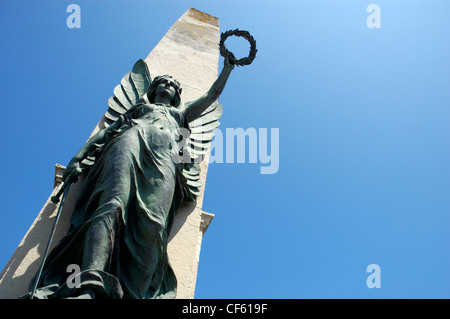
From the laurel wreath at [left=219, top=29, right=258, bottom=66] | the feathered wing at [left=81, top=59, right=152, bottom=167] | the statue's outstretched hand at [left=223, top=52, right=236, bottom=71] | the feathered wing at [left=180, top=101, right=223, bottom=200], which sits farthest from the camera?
the feathered wing at [left=81, top=59, right=152, bottom=167]

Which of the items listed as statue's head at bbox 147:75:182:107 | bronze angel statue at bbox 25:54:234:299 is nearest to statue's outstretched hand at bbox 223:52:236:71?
statue's head at bbox 147:75:182:107

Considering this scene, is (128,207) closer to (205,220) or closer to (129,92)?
(205,220)

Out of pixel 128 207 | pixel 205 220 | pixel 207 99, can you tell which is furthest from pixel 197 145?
pixel 128 207

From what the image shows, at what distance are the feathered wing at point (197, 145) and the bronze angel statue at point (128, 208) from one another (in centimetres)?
2

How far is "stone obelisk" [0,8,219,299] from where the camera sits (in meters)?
5.40

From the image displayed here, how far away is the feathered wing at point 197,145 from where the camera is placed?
6788 millimetres

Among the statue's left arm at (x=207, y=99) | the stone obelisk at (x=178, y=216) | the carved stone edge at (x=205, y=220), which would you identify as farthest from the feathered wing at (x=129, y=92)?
the carved stone edge at (x=205, y=220)

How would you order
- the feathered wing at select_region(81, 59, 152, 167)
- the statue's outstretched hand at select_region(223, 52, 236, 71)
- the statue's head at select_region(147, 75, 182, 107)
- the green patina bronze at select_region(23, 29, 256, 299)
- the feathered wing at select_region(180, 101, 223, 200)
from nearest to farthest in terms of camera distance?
1. the green patina bronze at select_region(23, 29, 256, 299)
2. the feathered wing at select_region(180, 101, 223, 200)
3. the statue's head at select_region(147, 75, 182, 107)
4. the statue's outstretched hand at select_region(223, 52, 236, 71)
5. the feathered wing at select_region(81, 59, 152, 167)

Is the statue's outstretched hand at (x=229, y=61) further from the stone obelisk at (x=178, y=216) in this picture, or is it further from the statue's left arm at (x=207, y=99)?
the stone obelisk at (x=178, y=216)

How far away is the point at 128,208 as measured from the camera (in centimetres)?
528

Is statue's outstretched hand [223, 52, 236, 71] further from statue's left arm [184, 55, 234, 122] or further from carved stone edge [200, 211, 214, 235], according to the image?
carved stone edge [200, 211, 214, 235]

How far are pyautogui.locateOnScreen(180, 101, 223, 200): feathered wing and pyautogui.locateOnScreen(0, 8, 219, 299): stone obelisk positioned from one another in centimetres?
24

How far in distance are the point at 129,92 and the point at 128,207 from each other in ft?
10.6

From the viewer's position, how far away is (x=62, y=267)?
5043 mm
